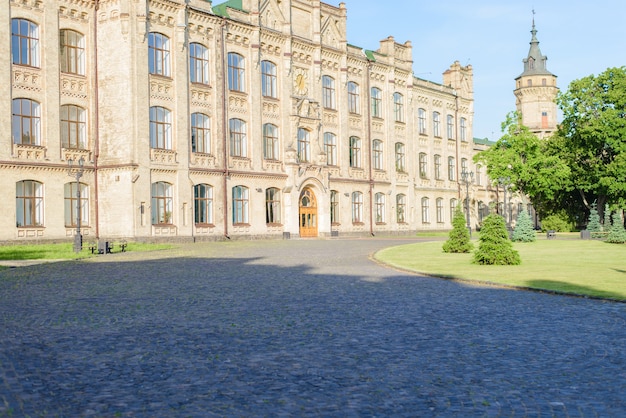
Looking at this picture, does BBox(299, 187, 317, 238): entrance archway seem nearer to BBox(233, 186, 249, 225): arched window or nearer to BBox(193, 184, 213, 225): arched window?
BBox(233, 186, 249, 225): arched window

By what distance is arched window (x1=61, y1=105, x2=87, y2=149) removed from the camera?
36156 millimetres

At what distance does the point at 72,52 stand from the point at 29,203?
8.76 meters

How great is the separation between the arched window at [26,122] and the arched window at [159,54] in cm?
710

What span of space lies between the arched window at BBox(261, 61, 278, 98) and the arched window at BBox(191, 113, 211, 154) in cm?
572

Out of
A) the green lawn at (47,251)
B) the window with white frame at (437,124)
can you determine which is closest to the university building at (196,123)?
the green lawn at (47,251)

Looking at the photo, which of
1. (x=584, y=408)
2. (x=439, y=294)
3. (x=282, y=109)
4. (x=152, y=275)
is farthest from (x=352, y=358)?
(x=282, y=109)

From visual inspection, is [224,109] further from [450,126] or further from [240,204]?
[450,126]

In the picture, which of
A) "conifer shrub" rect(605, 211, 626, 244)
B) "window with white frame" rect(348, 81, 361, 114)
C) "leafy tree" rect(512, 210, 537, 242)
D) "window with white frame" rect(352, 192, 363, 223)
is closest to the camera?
"conifer shrub" rect(605, 211, 626, 244)

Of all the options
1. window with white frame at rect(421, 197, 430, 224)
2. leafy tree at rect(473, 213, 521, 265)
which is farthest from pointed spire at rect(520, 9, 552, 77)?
leafy tree at rect(473, 213, 521, 265)

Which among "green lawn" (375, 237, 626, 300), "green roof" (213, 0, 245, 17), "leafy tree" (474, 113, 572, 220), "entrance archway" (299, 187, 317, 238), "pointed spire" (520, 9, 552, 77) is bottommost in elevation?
"green lawn" (375, 237, 626, 300)

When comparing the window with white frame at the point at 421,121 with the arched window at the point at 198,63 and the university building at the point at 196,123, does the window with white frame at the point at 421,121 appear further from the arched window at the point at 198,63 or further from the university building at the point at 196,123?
the arched window at the point at 198,63

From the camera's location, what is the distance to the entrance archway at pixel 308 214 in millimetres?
48375

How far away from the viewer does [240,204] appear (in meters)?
43.8

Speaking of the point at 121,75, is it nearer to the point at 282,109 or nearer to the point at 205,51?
the point at 205,51
